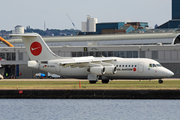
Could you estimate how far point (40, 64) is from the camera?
68.1 m

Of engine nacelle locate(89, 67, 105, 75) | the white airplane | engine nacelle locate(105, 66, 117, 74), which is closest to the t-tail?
the white airplane

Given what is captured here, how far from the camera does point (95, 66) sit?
214 feet

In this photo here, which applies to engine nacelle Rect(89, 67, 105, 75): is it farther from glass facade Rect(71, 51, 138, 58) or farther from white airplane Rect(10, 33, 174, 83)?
glass facade Rect(71, 51, 138, 58)

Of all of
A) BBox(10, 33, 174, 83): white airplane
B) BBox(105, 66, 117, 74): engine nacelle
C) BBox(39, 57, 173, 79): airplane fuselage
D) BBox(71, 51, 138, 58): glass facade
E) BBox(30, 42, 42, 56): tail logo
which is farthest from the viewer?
BBox(71, 51, 138, 58): glass facade

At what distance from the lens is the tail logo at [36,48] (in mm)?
69375

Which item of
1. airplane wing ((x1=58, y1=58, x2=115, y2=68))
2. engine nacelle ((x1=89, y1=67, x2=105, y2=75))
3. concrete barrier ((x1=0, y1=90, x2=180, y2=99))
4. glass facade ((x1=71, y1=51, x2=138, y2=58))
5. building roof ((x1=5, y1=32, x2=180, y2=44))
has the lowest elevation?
concrete barrier ((x1=0, y1=90, x2=180, y2=99))

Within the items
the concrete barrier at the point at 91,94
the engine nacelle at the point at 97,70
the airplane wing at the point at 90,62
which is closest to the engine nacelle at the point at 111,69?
the engine nacelle at the point at 97,70

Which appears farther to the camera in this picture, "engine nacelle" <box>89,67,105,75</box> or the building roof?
the building roof

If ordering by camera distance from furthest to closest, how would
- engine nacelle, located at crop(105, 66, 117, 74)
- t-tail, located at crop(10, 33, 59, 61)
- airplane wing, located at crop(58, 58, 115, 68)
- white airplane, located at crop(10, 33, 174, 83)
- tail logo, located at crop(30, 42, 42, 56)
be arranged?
tail logo, located at crop(30, 42, 42, 56), t-tail, located at crop(10, 33, 59, 61), airplane wing, located at crop(58, 58, 115, 68), engine nacelle, located at crop(105, 66, 117, 74), white airplane, located at crop(10, 33, 174, 83)

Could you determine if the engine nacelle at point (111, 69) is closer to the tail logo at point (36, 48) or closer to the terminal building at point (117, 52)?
the tail logo at point (36, 48)

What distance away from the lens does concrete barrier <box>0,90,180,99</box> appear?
45875 mm

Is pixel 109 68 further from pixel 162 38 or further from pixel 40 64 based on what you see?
pixel 162 38
